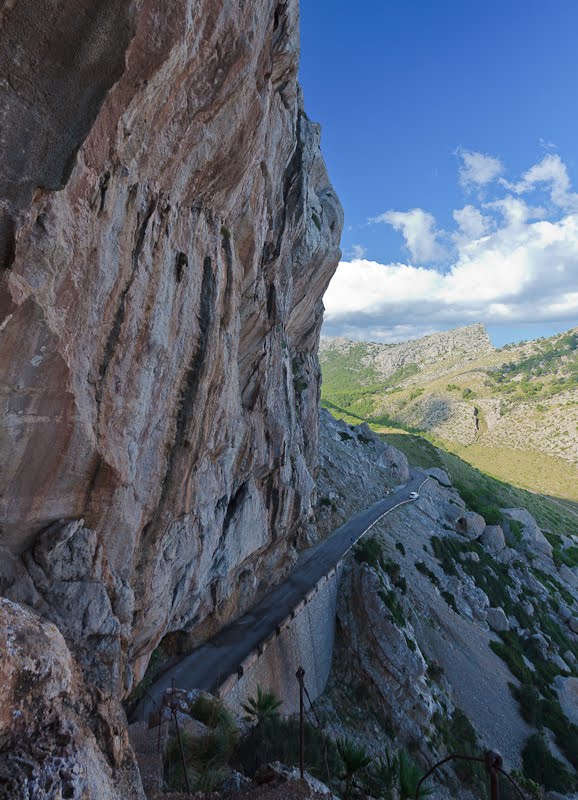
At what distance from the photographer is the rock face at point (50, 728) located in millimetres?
5070

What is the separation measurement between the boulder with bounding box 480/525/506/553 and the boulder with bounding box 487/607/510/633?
1375 cm

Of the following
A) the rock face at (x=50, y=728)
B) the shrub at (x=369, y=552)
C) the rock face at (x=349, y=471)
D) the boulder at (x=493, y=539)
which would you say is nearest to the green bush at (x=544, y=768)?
the shrub at (x=369, y=552)

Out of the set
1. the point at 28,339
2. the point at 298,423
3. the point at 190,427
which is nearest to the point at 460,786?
the point at 298,423

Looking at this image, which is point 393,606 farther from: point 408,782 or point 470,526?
point 470,526

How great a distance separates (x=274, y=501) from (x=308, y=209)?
64.7ft

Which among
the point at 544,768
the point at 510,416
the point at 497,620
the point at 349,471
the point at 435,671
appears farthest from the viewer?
the point at 510,416

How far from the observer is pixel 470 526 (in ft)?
178

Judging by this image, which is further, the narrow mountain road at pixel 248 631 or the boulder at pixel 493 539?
the boulder at pixel 493 539

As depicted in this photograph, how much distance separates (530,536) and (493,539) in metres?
12.0

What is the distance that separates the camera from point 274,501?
1078 inches

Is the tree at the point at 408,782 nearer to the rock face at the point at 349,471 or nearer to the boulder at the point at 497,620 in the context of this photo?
the rock face at the point at 349,471

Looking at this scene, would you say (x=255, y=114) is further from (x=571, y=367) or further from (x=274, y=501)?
(x=571, y=367)

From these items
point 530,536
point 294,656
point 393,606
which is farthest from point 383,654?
point 530,536

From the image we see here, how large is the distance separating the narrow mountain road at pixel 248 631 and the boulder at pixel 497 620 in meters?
13.2
